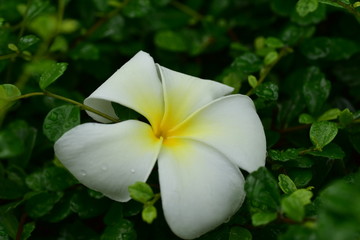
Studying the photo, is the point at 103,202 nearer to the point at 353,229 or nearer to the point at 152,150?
the point at 152,150

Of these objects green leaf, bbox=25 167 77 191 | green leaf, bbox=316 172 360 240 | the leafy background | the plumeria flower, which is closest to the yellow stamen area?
the plumeria flower

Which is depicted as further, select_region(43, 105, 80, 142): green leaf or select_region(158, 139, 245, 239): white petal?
A: select_region(43, 105, 80, 142): green leaf

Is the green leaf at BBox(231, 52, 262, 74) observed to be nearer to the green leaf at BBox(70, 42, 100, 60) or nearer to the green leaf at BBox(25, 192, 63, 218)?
the green leaf at BBox(70, 42, 100, 60)

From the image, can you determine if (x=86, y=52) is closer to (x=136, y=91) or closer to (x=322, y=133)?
(x=136, y=91)

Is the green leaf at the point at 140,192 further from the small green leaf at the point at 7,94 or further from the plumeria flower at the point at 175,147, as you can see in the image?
the small green leaf at the point at 7,94

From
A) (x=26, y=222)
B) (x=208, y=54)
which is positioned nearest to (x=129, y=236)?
(x=26, y=222)

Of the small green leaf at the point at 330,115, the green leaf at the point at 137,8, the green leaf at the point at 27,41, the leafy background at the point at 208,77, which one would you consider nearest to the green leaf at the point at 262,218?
the leafy background at the point at 208,77
